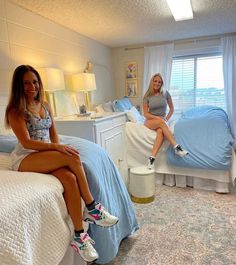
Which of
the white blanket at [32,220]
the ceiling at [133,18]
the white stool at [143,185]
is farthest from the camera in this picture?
the white stool at [143,185]

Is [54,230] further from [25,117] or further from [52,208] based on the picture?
[25,117]

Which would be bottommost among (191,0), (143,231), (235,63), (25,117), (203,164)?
(143,231)

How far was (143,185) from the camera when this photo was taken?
2.45m

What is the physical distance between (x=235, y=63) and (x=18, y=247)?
13.1 ft

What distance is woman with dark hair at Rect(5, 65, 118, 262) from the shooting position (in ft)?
4.00

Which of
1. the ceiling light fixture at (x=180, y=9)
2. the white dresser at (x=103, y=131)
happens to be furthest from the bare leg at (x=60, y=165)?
the ceiling light fixture at (x=180, y=9)

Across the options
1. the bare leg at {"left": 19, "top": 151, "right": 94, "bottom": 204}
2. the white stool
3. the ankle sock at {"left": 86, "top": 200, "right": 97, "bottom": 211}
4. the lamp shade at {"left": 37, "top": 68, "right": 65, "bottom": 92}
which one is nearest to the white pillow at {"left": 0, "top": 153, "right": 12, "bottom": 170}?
the bare leg at {"left": 19, "top": 151, "right": 94, "bottom": 204}

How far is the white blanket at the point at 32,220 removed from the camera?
89cm

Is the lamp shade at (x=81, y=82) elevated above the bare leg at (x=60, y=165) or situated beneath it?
elevated above

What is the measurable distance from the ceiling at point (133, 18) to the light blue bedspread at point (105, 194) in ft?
4.84

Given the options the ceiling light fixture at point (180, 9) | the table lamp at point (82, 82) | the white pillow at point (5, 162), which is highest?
the ceiling light fixture at point (180, 9)

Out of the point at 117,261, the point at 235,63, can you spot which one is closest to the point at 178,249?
the point at 117,261

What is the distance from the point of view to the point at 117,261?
1589 mm

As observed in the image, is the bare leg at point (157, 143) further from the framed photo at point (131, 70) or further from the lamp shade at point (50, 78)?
the framed photo at point (131, 70)
